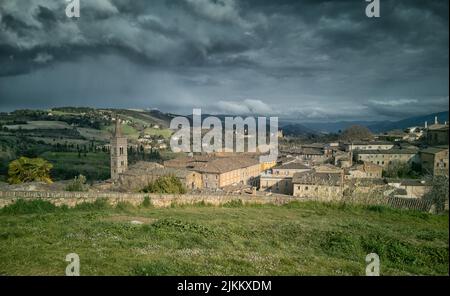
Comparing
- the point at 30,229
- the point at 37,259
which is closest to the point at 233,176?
the point at 30,229

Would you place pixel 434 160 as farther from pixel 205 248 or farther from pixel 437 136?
pixel 205 248

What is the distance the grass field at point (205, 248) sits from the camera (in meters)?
8.90

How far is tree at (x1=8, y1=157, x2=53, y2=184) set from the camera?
1591 inches

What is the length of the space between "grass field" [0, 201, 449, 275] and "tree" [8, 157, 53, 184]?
26.9m

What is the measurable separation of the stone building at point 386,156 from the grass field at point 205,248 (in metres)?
61.8

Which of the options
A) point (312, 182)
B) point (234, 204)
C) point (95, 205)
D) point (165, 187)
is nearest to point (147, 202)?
point (95, 205)

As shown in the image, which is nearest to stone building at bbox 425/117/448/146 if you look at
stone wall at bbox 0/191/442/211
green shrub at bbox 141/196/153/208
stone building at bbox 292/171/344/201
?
stone building at bbox 292/171/344/201

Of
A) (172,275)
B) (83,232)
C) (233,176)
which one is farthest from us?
(233,176)

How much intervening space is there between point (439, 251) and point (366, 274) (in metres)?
5.08

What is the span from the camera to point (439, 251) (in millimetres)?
12289

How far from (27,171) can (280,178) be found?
123ft

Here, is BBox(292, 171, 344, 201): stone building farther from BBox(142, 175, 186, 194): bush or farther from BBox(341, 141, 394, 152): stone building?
BBox(341, 141, 394, 152): stone building

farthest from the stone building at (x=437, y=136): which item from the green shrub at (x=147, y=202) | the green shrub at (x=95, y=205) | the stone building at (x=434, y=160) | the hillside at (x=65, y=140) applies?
the green shrub at (x=95, y=205)
